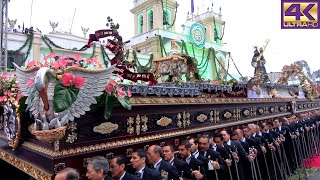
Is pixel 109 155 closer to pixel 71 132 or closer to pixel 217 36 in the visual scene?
pixel 71 132

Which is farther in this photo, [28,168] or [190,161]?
[190,161]

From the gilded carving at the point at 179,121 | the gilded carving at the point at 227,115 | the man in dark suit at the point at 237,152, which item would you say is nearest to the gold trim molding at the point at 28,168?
the gilded carving at the point at 179,121

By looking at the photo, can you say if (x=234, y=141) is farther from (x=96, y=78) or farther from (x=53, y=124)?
(x=53, y=124)

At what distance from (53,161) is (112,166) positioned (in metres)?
0.55

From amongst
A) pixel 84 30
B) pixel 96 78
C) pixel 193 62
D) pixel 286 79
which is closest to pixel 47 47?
pixel 84 30

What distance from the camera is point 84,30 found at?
17.8 meters

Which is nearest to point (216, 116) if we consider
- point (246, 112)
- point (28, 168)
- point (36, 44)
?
point (246, 112)

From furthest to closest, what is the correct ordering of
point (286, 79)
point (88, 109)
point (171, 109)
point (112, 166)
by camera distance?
point (286, 79), point (171, 109), point (112, 166), point (88, 109)

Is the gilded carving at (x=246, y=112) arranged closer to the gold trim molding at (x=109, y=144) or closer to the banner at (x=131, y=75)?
the gold trim molding at (x=109, y=144)

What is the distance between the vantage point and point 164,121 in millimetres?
3787

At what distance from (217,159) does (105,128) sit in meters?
1.99

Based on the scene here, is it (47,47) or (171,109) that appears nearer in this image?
(171,109)

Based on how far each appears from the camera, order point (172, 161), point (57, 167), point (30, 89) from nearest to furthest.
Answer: point (57, 167) → point (30, 89) → point (172, 161)

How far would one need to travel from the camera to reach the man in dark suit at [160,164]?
2.93m
